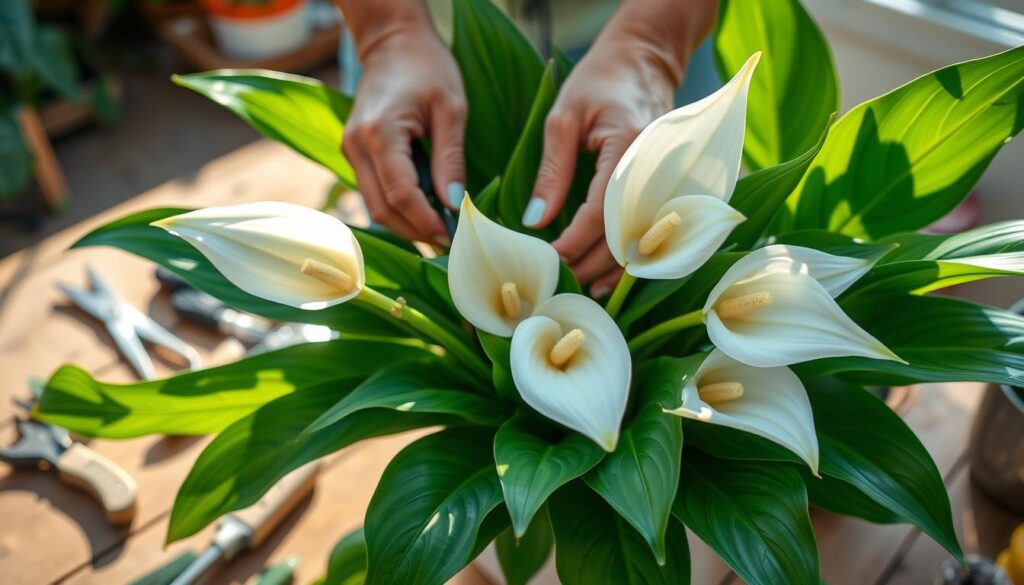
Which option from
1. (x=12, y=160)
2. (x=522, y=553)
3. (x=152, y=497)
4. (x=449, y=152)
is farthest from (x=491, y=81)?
(x=12, y=160)

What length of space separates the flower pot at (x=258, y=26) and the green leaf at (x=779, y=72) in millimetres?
1113

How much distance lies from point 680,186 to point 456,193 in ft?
0.50

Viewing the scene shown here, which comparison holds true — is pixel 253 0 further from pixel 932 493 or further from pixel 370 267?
pixel 932 493

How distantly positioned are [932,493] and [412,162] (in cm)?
30

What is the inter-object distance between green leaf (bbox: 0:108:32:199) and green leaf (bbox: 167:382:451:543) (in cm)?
99

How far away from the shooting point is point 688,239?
33 cm

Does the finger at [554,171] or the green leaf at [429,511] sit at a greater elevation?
the finger at [554,171]

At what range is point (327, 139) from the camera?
0.50 m

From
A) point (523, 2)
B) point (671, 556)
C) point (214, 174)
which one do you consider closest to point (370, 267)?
point (671, 556)

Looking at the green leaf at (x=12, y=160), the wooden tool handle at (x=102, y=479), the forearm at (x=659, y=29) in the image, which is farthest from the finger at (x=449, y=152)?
the green leaf at (x=12, y=160)

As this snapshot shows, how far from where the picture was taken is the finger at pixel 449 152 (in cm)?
46

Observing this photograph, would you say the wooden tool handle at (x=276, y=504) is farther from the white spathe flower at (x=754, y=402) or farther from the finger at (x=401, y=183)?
the white spathe flower at (x=754, y=402)

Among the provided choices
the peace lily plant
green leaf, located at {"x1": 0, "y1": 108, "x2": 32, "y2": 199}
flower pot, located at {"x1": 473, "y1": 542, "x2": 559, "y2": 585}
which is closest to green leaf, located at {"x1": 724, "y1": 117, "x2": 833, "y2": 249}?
the peace lily plant

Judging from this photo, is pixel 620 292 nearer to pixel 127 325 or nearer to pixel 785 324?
pixel 785 324
